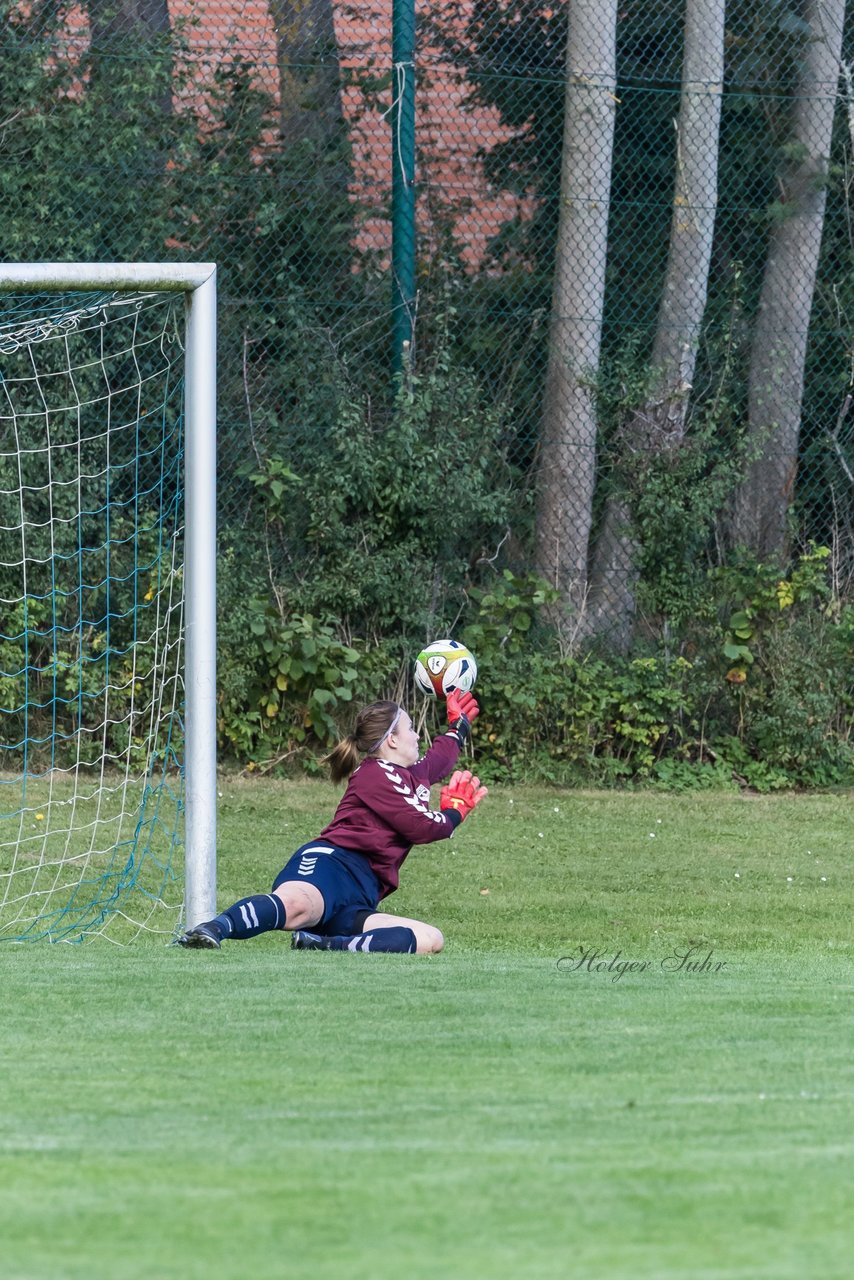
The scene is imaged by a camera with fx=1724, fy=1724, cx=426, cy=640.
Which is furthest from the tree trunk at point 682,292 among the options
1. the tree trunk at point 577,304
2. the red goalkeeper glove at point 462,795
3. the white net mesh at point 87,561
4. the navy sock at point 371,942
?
the navy sock at point 371,942

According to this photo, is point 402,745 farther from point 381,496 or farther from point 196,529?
point 381,496

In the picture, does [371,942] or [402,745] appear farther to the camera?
[402,745]

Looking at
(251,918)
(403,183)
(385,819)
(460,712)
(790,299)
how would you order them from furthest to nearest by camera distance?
(790,299)
(403,183)
(460,712)
(385,819)
(251,918)

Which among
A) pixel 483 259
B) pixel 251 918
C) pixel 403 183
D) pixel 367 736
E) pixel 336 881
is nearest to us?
pixel 251 918

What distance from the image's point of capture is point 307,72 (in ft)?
38.3

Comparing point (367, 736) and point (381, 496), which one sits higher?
point (381, 496)

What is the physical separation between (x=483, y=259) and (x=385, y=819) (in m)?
6.23

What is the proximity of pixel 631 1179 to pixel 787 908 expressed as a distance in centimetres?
542

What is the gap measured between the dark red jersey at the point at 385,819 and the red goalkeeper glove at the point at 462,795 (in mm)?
61

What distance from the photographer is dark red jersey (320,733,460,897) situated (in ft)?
22.2

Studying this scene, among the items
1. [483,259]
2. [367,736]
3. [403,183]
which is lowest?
[367,736]

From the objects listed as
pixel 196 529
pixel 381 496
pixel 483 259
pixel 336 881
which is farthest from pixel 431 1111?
pixel 483 259
